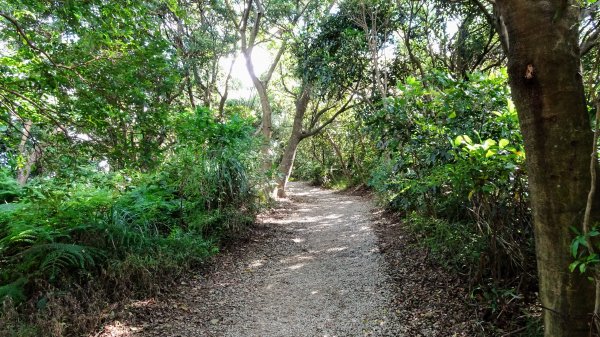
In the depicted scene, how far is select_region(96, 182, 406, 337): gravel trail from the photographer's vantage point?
4070 millimetres

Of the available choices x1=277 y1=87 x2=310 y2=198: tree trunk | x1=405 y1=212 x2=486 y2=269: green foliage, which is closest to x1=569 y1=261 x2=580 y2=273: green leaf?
x1=405 y1=212 x2=486 y2=269: green foliage

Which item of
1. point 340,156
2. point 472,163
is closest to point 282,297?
point 472,163

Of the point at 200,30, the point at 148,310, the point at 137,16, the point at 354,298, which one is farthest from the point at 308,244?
the point at 200,30

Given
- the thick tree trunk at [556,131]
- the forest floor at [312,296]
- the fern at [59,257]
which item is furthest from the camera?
the fern at [59,257]

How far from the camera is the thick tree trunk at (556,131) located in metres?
1.98

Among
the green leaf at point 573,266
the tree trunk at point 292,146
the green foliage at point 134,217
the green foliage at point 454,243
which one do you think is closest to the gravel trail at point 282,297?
the green foliage at point 134,217

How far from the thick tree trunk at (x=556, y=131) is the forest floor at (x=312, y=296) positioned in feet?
5.01

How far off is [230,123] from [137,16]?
334cm

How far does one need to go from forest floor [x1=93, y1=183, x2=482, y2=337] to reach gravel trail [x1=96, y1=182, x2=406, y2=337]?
0.01 meters

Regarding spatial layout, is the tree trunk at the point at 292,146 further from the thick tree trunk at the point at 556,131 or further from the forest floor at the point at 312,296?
the thick tree trunk at the point at 556,131

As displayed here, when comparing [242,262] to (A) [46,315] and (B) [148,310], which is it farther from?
(A) [46,315]

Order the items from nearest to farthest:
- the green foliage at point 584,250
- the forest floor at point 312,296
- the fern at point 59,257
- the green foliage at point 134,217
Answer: the green foliage at point 584,250 < the forest floor at point 312,296 < the fern at point 59,257 < the green foliage at point 134,217

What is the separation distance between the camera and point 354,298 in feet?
15.7

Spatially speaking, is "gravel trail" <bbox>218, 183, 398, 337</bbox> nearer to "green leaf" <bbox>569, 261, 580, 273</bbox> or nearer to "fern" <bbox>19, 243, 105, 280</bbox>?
"fern" <bbox>19, 243, 105, 280</bbox>
